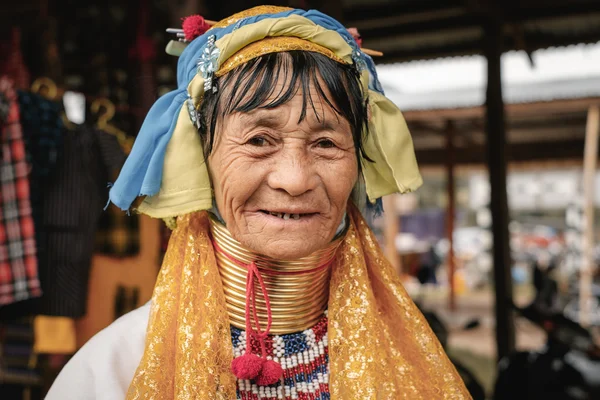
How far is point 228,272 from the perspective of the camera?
1457 millimetres

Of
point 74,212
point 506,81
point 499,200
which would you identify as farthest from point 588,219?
point 74,212

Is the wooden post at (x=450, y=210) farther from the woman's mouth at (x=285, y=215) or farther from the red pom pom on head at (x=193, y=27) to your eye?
the woman's mouth at (x=285, y=215)

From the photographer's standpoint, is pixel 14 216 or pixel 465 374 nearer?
pixel 14 216

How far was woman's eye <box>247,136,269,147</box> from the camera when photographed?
1.32m

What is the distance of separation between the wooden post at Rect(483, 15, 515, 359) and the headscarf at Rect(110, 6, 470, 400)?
2.55 metres

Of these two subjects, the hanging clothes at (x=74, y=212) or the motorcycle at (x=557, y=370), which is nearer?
the motorcycle at (x=557, y=370)

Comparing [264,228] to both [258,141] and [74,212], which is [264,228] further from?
[74,212]

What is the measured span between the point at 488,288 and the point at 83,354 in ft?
43.9

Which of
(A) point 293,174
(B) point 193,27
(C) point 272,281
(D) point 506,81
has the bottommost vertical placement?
(C) point 272,281

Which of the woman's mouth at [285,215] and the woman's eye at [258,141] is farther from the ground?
the woman's eye at [258,141]

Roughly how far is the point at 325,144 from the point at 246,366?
61 cm

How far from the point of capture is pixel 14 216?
2.63m

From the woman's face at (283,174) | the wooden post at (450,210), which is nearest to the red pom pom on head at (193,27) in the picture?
the woman's face at (283,174)

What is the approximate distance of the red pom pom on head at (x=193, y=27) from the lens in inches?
57.6
